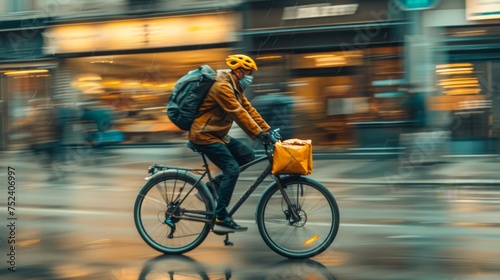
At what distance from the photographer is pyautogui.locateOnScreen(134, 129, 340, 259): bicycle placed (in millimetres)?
6953

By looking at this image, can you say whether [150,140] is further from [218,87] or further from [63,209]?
[218,87]

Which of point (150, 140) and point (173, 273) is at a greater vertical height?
point (173, 273)

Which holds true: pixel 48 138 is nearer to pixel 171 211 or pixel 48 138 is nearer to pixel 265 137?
pixel 171 211

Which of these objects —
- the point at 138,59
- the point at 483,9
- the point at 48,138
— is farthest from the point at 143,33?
the point at 483,9

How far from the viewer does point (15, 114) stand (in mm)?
24531

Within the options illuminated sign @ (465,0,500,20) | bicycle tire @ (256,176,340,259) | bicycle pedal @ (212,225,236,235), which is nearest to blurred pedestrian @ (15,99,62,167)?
illuminated sign @ (465,0,500,20)

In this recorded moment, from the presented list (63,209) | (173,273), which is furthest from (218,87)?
(63,209)

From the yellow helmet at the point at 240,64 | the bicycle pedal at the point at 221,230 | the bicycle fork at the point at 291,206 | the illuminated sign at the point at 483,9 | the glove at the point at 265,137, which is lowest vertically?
the bicycle pedal at the point at 221,230

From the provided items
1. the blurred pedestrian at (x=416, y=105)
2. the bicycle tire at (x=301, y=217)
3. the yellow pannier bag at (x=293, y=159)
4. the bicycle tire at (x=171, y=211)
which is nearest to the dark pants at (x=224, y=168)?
the bicycle tire at (x=171, y=211)

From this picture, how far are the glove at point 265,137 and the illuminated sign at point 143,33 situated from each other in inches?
529

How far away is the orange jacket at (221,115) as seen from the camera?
6910 mm

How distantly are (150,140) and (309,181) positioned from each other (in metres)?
14.8

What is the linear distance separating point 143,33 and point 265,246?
15210 millimetres

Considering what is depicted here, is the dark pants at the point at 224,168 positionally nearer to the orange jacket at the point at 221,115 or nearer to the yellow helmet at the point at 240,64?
the orange jacket at the point at 221,115
